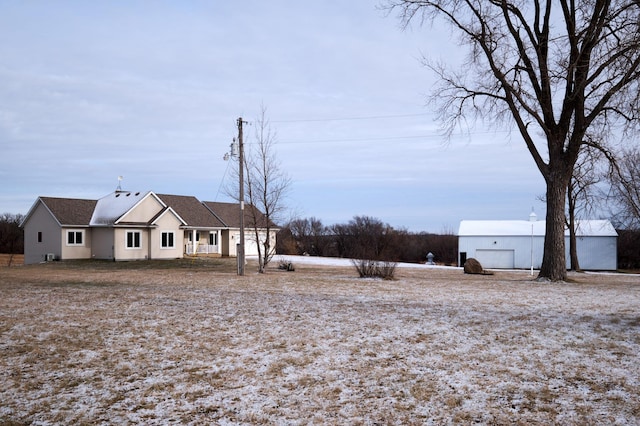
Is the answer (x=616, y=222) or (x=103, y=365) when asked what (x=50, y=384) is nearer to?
(x=103, y=365)

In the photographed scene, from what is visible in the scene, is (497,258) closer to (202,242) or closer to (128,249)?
(202,242)

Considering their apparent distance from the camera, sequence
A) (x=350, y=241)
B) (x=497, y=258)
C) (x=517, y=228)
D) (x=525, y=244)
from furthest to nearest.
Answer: (x=350, y=241) → (x=517, y=228) → (x=497, y=258) → (x=525, y=244)

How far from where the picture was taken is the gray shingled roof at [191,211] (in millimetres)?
43125

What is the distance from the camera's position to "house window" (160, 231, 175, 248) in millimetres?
38875

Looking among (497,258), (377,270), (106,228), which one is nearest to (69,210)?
(106,228)

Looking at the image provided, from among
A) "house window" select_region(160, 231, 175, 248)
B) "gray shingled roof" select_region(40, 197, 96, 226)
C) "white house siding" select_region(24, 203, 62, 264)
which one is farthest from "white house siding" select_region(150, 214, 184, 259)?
"white house siding" select_region(24, 203, 62, 264)

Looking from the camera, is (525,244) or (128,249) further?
(525,244)

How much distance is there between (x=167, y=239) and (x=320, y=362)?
33.6m

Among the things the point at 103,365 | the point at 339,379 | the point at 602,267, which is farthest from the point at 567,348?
the point at 602,267

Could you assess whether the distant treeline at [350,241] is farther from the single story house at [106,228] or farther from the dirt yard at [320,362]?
the dirt yard at [320,362]

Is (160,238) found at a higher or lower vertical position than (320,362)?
higher

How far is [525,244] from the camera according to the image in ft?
158

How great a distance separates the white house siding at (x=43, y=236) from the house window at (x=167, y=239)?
6.78 metres

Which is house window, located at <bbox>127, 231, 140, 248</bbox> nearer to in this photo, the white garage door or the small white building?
the small white building
